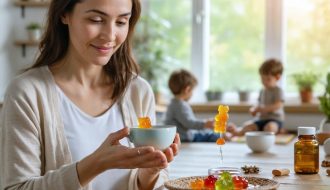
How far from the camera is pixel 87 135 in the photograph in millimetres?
Answer: 1722

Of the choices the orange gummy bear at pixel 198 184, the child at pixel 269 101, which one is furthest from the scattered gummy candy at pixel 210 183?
the child at pixel 269 101

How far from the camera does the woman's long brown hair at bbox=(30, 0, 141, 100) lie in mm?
1743

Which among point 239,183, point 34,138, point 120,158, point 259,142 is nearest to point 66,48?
point 34,138

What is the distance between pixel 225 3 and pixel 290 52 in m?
0.67

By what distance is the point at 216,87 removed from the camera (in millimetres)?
5207

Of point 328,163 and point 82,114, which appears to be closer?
point 82,114

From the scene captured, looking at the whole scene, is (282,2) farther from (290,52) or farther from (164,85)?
(164,85)

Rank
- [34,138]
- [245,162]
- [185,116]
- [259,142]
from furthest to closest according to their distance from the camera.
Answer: [185,116] → [259,142] → [245,162] → [34,138]

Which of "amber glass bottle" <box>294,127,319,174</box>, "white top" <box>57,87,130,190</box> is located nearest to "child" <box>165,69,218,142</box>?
"amber glass bottle" <box>294,127,319,174</box>

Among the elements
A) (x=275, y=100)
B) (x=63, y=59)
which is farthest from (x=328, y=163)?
(x=275, y=100)

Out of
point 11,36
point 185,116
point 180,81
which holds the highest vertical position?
point 11,36

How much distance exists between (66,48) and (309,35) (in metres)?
3.45

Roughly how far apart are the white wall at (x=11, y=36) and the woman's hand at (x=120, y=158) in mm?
3749

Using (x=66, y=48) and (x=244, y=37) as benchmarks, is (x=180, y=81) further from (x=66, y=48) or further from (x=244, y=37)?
(x=66, y=48)
